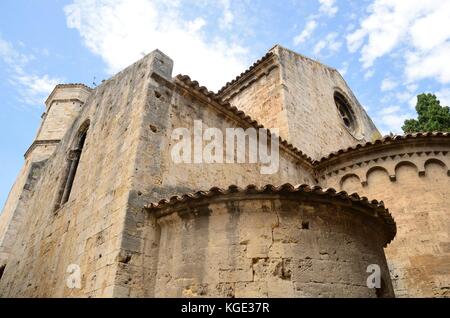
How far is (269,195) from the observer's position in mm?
4348

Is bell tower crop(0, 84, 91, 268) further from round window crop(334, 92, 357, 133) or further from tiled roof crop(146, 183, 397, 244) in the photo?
round window crop(334, 92, 357, 133)

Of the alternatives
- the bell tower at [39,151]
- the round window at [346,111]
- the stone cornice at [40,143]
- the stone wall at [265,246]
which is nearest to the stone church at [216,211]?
the stone wall at [265,246]

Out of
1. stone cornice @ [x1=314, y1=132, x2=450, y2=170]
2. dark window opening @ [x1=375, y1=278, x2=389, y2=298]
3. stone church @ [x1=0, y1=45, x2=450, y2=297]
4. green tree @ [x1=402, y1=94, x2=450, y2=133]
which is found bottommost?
dark window opening @ [x1=375, y1=278, x2=389, y2=298]

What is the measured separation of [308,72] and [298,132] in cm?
306

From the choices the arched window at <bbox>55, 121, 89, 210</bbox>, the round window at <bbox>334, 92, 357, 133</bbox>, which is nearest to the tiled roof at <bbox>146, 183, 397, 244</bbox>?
the arched window at <bbox>55, 121, 89, 210</bbox>

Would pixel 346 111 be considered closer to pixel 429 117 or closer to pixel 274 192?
pixel 429 117

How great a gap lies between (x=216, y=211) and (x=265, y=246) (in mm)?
762

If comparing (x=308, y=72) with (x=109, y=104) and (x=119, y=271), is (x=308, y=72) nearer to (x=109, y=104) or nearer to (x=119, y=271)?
(x=109, y=104)

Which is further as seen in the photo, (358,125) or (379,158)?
(358,125)

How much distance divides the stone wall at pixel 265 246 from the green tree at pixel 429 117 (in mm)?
11304

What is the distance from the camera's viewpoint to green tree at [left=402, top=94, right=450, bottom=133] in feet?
45.3

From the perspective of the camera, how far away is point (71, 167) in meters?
7.45

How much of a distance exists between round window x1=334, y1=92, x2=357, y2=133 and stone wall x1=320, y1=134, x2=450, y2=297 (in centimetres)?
489
